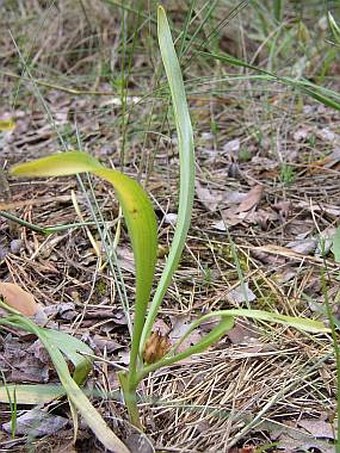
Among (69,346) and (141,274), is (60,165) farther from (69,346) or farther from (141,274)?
(69,346)

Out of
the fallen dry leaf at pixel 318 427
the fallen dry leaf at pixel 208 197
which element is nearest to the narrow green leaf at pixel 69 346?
the fallen dry leaf at pixel 318 427

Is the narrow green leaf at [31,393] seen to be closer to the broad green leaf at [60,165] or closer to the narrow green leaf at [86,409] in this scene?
the narrow green leaf at [86,409]

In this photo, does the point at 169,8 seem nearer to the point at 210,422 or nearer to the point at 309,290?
the point at 309,290

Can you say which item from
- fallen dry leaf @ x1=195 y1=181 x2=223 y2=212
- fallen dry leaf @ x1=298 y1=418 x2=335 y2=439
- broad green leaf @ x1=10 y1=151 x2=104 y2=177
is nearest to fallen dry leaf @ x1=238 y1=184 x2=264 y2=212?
fallen dry leaf @ x1=195 y1=181 x2=223 y2=212

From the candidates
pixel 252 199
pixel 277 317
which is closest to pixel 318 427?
pixel 277 317

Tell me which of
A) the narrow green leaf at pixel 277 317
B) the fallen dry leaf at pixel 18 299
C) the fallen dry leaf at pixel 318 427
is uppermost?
the narrow green leaf at pixel 277 317

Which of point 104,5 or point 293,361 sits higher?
point 104,5

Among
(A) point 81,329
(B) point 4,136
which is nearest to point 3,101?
(B) point 4,136
